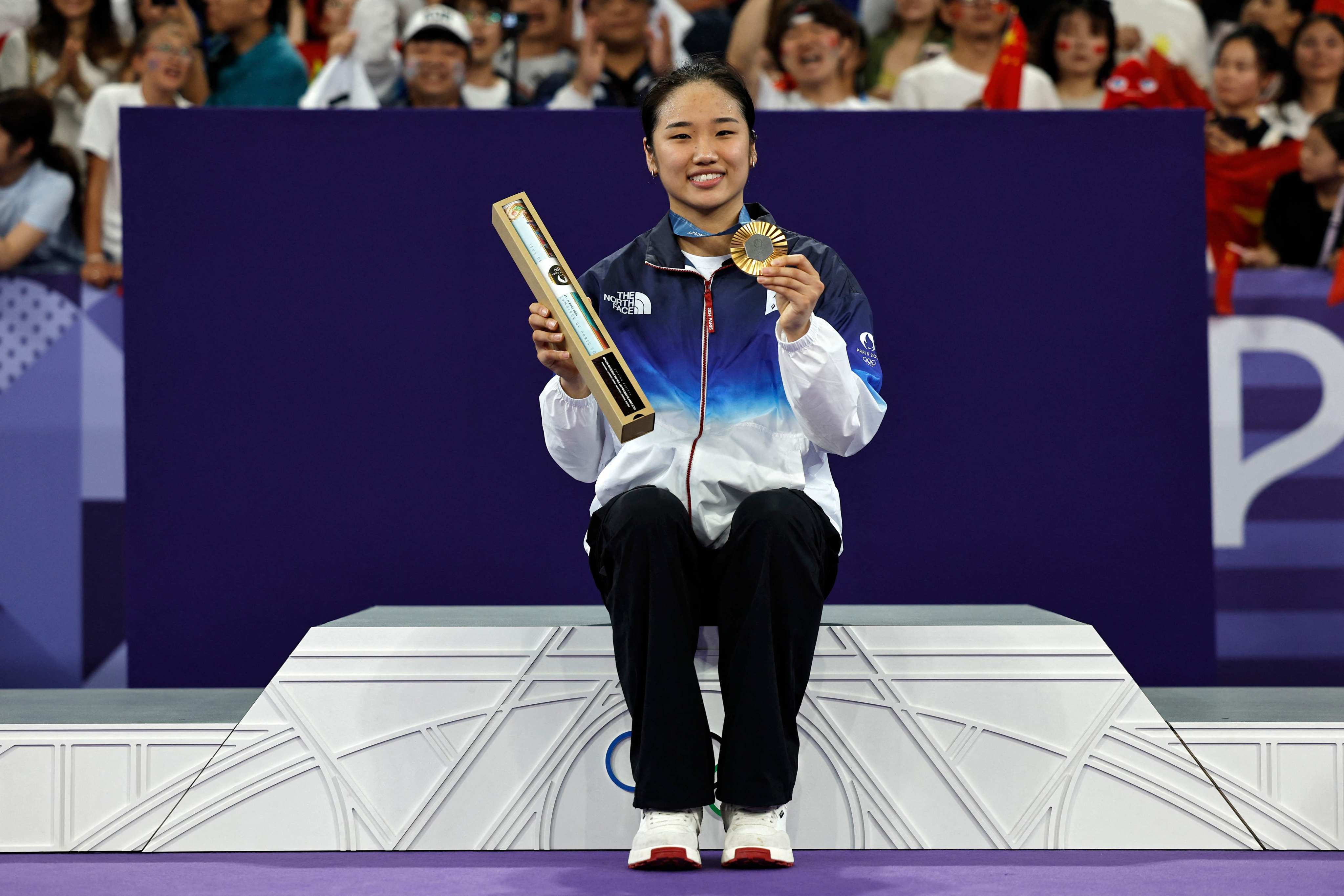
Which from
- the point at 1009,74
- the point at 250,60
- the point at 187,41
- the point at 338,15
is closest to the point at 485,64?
the point at 338,15

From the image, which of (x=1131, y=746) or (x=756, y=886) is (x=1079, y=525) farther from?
(x=756, y=886)

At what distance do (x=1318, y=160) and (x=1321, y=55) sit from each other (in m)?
0.48

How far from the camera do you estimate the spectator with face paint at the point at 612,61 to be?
382 centimetres

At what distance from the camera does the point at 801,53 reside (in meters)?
3.72

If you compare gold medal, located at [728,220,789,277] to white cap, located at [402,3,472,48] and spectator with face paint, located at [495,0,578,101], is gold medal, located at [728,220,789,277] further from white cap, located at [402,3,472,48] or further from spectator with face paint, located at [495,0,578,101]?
spectator with face paint, located at [495,0,578,101]

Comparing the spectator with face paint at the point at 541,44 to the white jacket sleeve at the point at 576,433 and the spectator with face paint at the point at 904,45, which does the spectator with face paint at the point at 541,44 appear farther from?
the white jacket sleeve at the point at 576,433

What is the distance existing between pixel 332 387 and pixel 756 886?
1759mm

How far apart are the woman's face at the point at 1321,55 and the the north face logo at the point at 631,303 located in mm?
2960

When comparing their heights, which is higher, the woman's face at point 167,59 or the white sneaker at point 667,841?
the woman's face at point 167,59

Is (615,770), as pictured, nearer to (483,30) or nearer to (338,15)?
(483,30)

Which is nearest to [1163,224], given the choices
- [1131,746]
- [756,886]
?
[1131,746]

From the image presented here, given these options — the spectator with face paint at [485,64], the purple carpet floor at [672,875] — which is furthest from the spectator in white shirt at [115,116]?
the purple carpet floor at [672,875]

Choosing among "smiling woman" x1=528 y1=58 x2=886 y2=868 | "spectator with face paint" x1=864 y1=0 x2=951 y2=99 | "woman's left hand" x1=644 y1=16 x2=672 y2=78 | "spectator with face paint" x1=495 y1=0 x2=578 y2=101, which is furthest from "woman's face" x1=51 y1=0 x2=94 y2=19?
"smiling woman" x1=528 y1=58 x2=886 y2=868

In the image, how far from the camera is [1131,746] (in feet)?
6.09
